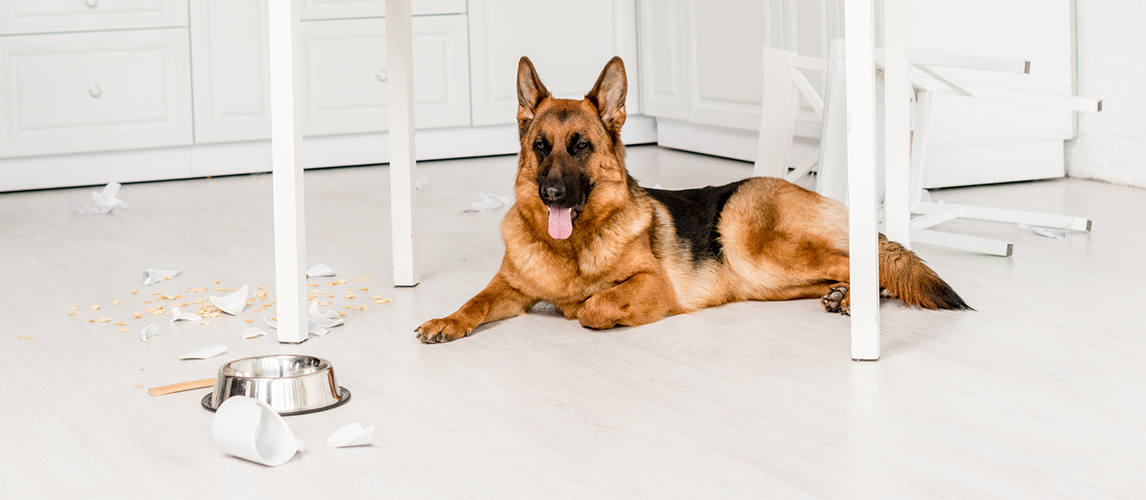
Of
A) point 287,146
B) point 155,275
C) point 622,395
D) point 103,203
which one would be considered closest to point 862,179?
point 622,395

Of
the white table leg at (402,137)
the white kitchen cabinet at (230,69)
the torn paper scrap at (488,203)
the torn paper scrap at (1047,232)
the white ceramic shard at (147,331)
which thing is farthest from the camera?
the white kitchen cabinet at (230,69)

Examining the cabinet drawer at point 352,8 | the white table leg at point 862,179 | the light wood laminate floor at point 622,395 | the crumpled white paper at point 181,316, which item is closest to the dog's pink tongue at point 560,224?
the light wood laminate floor at point 622,395

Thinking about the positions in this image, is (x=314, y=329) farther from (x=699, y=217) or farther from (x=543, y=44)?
(x=543, y=44)

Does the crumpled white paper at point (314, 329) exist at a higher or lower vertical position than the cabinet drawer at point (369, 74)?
lower

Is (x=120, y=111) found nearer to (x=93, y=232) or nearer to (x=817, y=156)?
(x=93, y=232)

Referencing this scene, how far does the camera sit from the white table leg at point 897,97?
257 centimetres

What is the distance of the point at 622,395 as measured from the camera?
1941 millimetres

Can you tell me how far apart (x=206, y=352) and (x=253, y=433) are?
0.75 metres

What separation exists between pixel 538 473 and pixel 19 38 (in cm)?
468

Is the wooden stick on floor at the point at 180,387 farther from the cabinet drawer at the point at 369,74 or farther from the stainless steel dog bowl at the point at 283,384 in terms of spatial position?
the cabinet drawer at the point at 369,74

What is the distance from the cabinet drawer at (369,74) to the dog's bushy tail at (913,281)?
3.81 meters

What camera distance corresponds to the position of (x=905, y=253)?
2504mm

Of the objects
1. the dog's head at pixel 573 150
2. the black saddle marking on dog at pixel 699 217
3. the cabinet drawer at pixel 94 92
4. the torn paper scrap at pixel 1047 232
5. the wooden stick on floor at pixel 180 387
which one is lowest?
the wooden stick on floor at pixel 180 387

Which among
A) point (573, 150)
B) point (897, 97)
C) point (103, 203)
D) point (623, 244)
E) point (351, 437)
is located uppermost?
point (897, 97)
